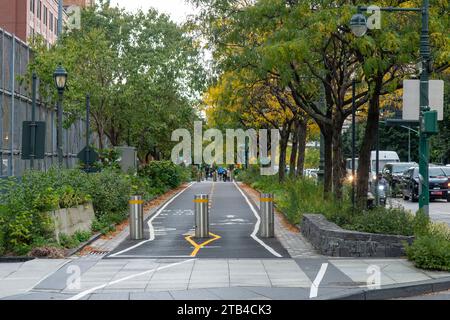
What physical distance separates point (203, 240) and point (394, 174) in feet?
87.8

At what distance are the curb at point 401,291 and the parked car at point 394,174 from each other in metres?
27.9

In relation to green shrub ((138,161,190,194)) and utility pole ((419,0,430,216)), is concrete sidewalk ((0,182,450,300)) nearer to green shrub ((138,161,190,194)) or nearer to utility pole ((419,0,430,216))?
utility pole ((419,0,430,216))

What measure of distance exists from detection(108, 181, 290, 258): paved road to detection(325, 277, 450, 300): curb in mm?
4487

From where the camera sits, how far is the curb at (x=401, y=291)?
33.3ft

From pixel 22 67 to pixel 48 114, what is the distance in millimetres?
3919

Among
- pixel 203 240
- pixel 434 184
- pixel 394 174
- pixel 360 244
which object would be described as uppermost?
pixel 394 174

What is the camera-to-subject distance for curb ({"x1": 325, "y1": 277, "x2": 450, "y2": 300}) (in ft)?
33.3

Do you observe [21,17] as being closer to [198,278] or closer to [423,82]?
[423,82]

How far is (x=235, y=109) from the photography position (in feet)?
109

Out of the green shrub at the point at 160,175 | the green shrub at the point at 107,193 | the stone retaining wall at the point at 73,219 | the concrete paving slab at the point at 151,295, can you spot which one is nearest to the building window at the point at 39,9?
the green shrub at the point at 160,175

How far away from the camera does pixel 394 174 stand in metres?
42.5

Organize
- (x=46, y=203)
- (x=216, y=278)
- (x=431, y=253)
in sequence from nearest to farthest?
(x=216, y=278), (x=431, y=253), (x=46, y=203)

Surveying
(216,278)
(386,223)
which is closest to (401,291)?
(216,278)
